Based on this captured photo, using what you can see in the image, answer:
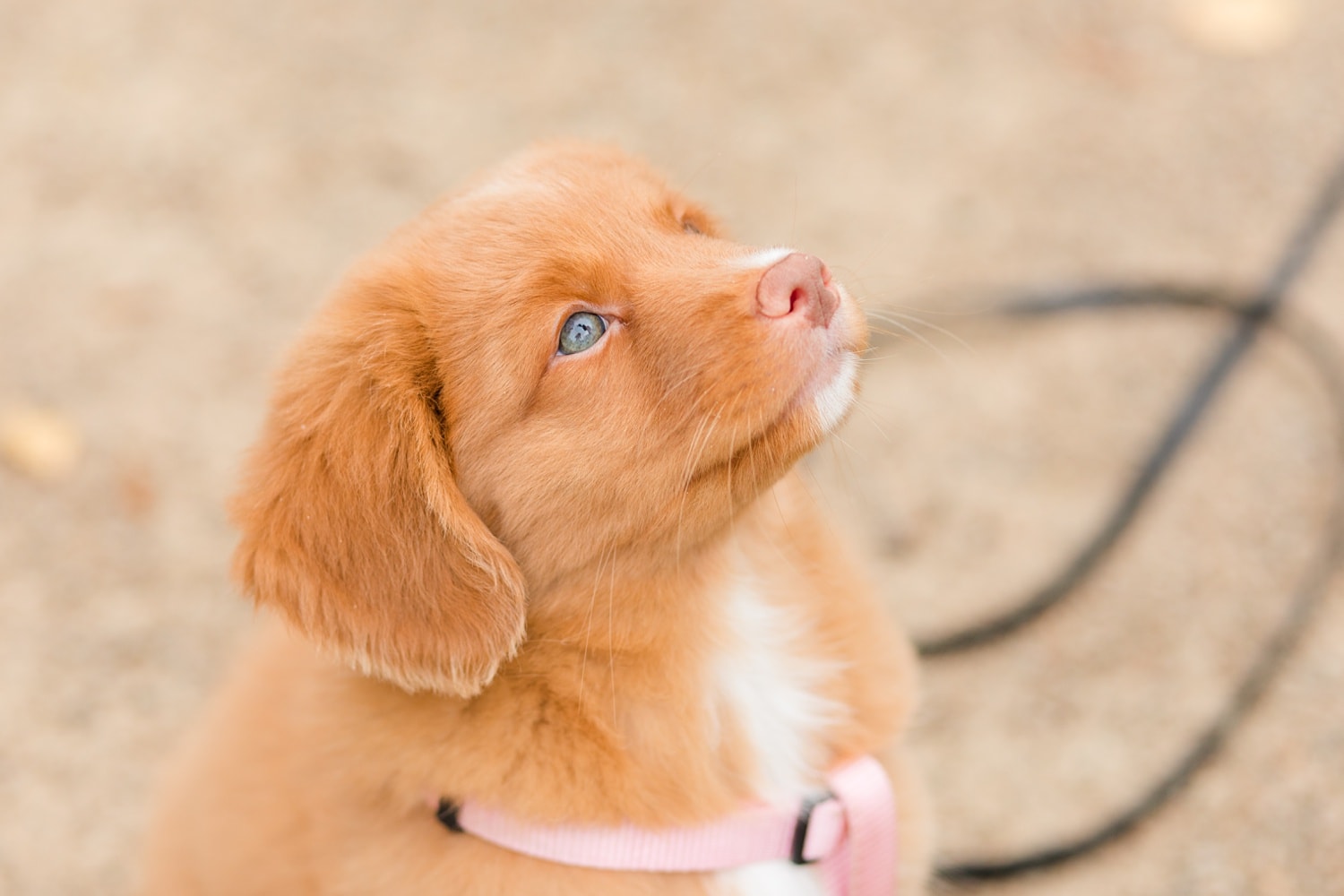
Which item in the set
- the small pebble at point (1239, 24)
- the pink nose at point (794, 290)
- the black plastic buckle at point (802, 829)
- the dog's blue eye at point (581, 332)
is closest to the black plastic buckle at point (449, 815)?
the black plastic buckle at point (802, 829)

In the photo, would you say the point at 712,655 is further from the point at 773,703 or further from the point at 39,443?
the point at 39,443

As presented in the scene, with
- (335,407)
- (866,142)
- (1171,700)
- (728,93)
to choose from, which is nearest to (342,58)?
(728,93)

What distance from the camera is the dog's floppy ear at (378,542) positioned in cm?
201

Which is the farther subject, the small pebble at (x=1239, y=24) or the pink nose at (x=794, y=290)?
the small pebble at (x=1239, y=24)

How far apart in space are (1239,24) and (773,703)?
409cm

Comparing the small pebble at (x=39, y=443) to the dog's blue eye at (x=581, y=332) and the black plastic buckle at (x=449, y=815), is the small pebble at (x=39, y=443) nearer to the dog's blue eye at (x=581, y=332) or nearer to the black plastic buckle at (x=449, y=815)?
the black plastic buckle at (x=449, y=815)

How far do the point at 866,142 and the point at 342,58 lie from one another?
239cm

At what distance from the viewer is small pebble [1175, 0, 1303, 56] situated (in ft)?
16.1

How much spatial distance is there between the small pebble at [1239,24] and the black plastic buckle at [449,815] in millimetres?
4436

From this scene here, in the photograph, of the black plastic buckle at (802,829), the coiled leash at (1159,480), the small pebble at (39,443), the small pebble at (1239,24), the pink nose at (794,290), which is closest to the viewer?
the pink nose at (794,290)

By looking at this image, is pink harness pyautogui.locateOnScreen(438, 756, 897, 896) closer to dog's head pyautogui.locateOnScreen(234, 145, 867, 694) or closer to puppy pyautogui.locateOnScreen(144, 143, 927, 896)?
puppy pyautogui.locateOnScreen(144, 143, 927, 896)

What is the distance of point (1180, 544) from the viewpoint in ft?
12.0

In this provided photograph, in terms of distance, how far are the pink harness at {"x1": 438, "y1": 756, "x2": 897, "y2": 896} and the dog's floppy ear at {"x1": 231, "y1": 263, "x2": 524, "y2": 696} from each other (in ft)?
1.03

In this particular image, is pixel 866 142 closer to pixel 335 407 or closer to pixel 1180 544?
pixel 1180 544
